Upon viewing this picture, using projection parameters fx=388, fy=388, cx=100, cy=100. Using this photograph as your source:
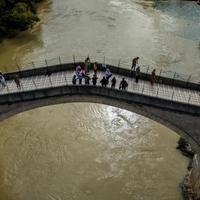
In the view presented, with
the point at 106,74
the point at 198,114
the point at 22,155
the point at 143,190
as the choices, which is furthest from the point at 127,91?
the point at 22,155

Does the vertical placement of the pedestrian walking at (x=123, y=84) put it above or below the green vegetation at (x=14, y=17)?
above

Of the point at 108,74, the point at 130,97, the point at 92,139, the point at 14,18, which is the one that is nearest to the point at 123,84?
the point at 130,97

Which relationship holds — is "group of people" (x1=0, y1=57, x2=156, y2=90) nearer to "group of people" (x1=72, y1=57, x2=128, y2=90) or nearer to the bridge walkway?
"group of people" (x1=72, y1=57, x2=128, y2=90)

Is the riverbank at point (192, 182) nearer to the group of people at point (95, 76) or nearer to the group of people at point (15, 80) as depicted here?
the group of people at point (95, 76)

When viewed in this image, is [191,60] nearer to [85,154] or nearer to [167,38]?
[167,38]

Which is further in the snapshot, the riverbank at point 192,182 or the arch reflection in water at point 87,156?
the arch reflection in water at point 87,156

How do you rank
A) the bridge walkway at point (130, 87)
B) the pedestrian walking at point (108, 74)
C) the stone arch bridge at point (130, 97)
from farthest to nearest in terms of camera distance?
the pedestrian walking at point (108, 74), the bridge walkway at point (130, 87), the stone arch bridge at point (130, 97)

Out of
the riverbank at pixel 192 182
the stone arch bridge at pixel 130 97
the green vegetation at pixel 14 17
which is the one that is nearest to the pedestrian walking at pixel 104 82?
the stone arch bridge at pixel 130 97
